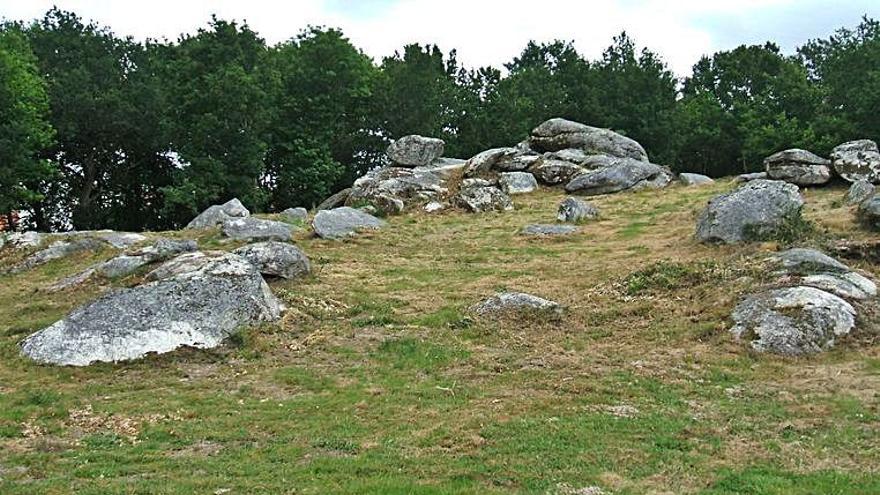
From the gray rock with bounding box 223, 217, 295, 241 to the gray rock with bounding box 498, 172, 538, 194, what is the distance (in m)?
13.8

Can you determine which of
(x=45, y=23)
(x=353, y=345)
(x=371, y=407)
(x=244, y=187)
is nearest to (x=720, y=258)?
(x=353, y=345)

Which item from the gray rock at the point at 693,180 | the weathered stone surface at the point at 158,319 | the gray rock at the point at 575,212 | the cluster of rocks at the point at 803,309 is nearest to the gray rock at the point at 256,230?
the weathered stone surface at the point at 158,319

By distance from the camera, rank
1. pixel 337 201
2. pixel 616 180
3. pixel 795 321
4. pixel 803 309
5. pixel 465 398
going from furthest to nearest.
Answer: pixel 337 201 < pixel 616 180 < pixel 803 309 < pixel 795 321 < pixel 465 398

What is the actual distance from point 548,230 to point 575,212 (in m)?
2.74

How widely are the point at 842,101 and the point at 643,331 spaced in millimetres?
37999

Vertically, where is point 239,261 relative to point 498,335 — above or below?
above

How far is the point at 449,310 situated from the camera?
1764 cm

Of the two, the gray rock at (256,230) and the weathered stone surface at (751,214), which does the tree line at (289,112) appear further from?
the weathered stone surface at (751,214)

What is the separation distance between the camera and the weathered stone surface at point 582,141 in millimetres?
42375

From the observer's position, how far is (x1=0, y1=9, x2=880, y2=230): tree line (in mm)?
40156

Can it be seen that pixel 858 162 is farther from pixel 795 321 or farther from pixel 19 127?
pixel 19 127

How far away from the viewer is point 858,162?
31.7 meters

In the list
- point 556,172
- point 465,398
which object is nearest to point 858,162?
point 556,172

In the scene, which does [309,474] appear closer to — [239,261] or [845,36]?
[239,261]
